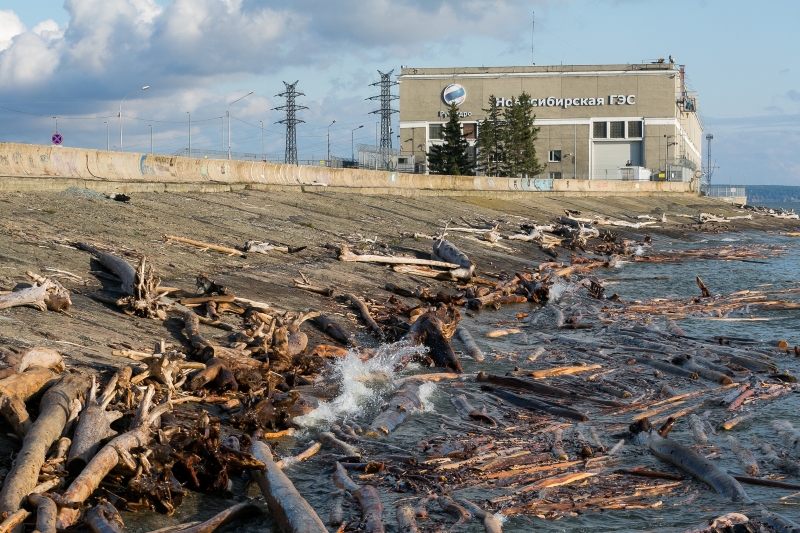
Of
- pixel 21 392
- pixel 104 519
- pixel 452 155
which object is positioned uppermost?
pixel 452 155

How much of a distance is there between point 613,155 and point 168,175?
253 ft

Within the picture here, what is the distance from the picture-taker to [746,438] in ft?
28.9

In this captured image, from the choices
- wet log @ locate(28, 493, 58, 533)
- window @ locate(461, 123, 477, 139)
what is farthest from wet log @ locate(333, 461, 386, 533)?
window @ locate(461, 123, 477, 139)

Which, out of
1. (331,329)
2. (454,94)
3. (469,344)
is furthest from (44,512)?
(454,94)

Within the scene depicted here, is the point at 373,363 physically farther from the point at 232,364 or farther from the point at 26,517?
the point at 26,517

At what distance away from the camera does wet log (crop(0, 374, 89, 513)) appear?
5.61m

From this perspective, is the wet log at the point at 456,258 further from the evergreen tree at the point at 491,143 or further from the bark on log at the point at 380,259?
the evergreen tree at the point at 491,143

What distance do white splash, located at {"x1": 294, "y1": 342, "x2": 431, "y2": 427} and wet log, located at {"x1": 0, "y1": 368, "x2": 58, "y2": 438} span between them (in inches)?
94.9

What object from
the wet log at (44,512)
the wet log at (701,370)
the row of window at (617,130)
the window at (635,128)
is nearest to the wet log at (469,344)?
the wet log at (701,370)

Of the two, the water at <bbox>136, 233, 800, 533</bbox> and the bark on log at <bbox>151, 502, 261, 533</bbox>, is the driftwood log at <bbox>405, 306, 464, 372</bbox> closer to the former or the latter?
the water at <bbox>136, 233, 800, 533</bbox>

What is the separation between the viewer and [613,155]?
9644cm

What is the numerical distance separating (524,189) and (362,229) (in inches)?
1470

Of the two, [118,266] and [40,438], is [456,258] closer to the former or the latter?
[118,266]

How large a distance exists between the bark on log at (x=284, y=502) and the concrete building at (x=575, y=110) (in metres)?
87.6
